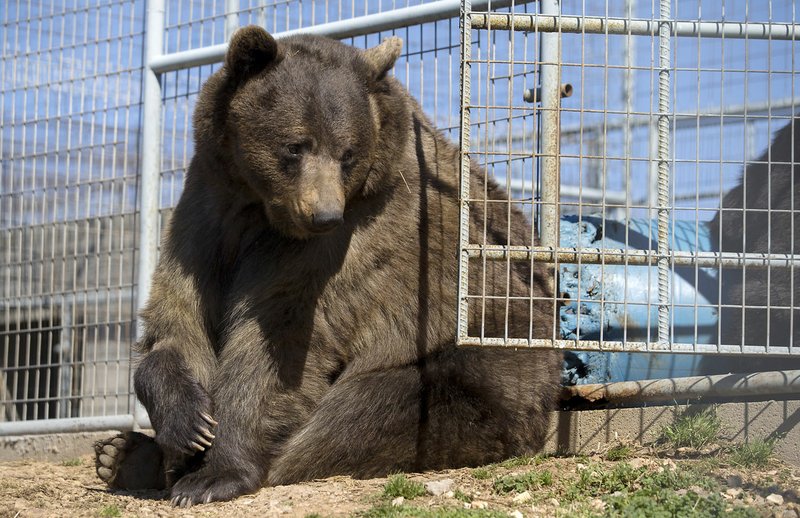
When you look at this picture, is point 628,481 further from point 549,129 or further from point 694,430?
point 549,129

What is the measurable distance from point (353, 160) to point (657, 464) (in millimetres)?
2099

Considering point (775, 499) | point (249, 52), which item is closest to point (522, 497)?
point (775, 499)

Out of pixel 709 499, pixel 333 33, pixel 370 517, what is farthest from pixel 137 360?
pixel 709 499

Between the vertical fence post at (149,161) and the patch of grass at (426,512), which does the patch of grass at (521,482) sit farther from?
the vertical fence post at (149,161)

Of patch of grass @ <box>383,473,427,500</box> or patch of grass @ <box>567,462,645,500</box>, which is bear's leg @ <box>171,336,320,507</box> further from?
patch of grass @ <box>567,462,645,500</box>

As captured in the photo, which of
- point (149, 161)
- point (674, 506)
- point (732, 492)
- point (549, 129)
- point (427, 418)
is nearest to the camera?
point (674, 506)

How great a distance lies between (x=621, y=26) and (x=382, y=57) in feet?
4.30

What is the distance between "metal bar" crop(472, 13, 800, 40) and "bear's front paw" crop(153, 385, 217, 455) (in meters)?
2.35

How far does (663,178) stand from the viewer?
15.7 feet

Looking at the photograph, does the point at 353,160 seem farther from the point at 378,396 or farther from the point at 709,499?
the point at 709,499

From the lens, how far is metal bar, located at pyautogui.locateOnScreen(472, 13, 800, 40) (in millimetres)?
4969

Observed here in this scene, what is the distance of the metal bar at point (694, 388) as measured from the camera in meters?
4.89

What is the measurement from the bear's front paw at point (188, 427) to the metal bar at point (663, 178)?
2.28 metres

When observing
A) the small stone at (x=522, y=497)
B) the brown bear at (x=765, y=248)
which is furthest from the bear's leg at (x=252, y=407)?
the brown bear at (x=765, y=248)
